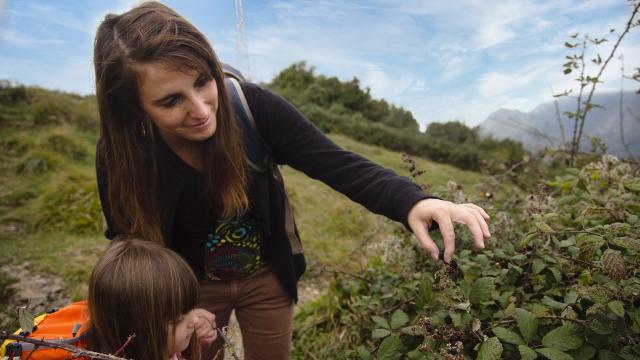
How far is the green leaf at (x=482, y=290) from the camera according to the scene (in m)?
1.43

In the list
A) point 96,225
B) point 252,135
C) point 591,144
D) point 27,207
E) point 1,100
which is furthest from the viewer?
point 1,100

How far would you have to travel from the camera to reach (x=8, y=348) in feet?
3.87

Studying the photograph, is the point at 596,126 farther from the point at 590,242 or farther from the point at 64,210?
the point at 64,210

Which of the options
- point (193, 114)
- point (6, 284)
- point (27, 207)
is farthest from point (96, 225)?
point (193, 114)

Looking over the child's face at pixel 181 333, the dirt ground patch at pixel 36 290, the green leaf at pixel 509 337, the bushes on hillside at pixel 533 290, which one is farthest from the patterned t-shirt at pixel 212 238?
the dirt ground patch at pixel 36 290

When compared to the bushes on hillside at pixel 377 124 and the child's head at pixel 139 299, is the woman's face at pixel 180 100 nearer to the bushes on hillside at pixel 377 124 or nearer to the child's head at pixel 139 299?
the child's head at pixel 139 299

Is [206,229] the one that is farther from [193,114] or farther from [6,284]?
[6,284]

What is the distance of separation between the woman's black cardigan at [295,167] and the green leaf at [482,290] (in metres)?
0.36

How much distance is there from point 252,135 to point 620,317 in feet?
4.24

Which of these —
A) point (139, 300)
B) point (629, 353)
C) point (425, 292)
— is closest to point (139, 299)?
point (139, 300)

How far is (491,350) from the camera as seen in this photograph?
115cm

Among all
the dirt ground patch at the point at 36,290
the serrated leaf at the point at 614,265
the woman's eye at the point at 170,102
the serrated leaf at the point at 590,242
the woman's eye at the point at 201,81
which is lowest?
the dirt ground patch at the point at 36,290

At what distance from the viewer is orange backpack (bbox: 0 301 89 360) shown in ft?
4.07

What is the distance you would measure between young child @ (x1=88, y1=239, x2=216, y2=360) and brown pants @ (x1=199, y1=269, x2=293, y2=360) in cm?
36
